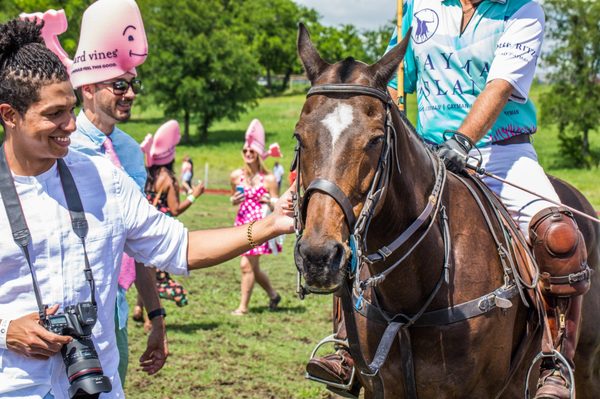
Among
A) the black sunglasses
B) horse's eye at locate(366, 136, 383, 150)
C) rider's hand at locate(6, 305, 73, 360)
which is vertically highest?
horse's eye at locate(366, 136, 383, 150)

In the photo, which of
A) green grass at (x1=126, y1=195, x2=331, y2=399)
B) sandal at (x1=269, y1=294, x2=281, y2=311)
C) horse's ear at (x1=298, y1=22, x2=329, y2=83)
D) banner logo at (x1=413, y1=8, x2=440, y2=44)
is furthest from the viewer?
sandal at (x1=269, y1=294, x2=281, y2=311)

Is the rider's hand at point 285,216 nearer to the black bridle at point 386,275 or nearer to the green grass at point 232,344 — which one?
the black bridle at point 386,275

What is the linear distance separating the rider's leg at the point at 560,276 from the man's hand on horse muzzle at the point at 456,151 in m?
0.66

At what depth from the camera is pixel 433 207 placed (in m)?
3.74

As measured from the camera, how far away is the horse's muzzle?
2.90 m

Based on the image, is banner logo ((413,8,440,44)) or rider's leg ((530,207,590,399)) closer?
rider's leg ((530,207,590,399))

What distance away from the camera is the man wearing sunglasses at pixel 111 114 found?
4.48m

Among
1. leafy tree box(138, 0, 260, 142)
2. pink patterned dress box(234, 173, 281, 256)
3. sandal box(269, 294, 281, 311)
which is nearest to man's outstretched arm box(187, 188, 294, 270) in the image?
sandal box(269, 294, 281, 311)

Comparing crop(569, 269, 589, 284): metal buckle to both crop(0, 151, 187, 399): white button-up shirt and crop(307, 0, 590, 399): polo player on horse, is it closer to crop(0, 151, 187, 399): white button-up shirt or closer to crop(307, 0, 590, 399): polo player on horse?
crop(307, 0, 590, 399): polo player on horse

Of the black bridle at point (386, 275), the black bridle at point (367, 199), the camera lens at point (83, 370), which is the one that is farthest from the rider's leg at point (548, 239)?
the camera lens at point (83, 370)

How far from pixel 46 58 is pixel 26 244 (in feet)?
2.25

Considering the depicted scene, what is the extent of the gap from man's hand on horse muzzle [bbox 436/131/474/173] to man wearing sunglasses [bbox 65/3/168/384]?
1.73 meters

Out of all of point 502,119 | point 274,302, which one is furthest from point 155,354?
point 274,302

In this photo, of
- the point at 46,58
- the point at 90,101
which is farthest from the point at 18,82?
the point at 90,101
